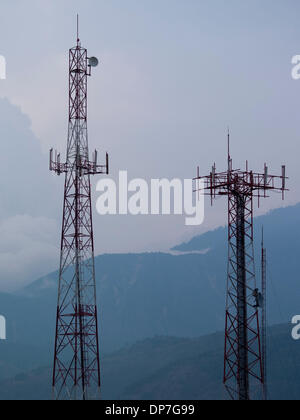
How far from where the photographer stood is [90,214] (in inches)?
2495

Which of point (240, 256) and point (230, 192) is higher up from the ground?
point (230, 192)

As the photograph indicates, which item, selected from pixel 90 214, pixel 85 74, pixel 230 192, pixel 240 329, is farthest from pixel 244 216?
pixel 85 74

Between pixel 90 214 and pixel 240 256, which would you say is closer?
pixel 240 256

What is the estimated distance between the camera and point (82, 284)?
213 feet
